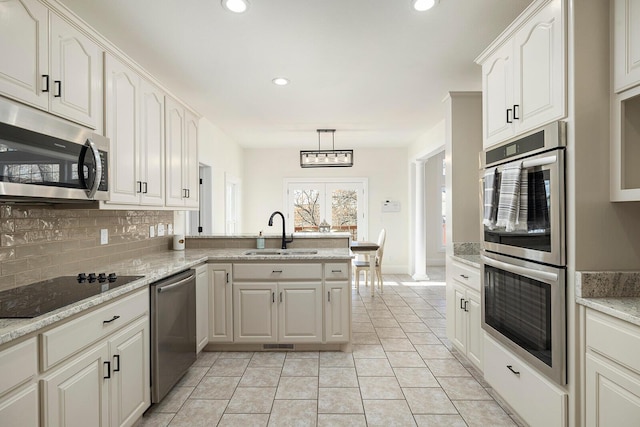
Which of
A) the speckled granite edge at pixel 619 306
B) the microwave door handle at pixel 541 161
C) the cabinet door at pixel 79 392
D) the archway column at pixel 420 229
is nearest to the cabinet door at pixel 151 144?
the cabinet door at pixel 79 392

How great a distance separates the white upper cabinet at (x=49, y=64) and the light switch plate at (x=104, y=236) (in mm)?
863

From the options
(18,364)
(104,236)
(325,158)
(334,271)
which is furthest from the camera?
(325,158)

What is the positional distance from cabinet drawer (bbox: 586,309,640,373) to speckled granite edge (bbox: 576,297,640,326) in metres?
0.03

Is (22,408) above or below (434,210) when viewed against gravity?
Result: below

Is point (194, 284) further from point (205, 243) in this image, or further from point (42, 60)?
point (42, 60)

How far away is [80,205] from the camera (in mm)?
2117

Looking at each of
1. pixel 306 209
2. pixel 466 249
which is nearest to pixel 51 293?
pixel 466 249

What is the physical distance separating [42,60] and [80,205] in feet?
2.74

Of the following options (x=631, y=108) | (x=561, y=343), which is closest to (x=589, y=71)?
(x=631, y=108)

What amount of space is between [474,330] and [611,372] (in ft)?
4.23

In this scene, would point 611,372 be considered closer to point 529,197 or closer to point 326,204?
point 529,197

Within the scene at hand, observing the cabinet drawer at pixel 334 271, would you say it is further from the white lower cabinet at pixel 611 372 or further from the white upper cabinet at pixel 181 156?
the white lower cabinet at pixel 611 372

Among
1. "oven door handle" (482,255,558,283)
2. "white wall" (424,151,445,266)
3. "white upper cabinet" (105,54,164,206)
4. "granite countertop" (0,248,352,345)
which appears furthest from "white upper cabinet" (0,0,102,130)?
"white wall" (424,151,445,266)

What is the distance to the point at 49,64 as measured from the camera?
5.67 ft
